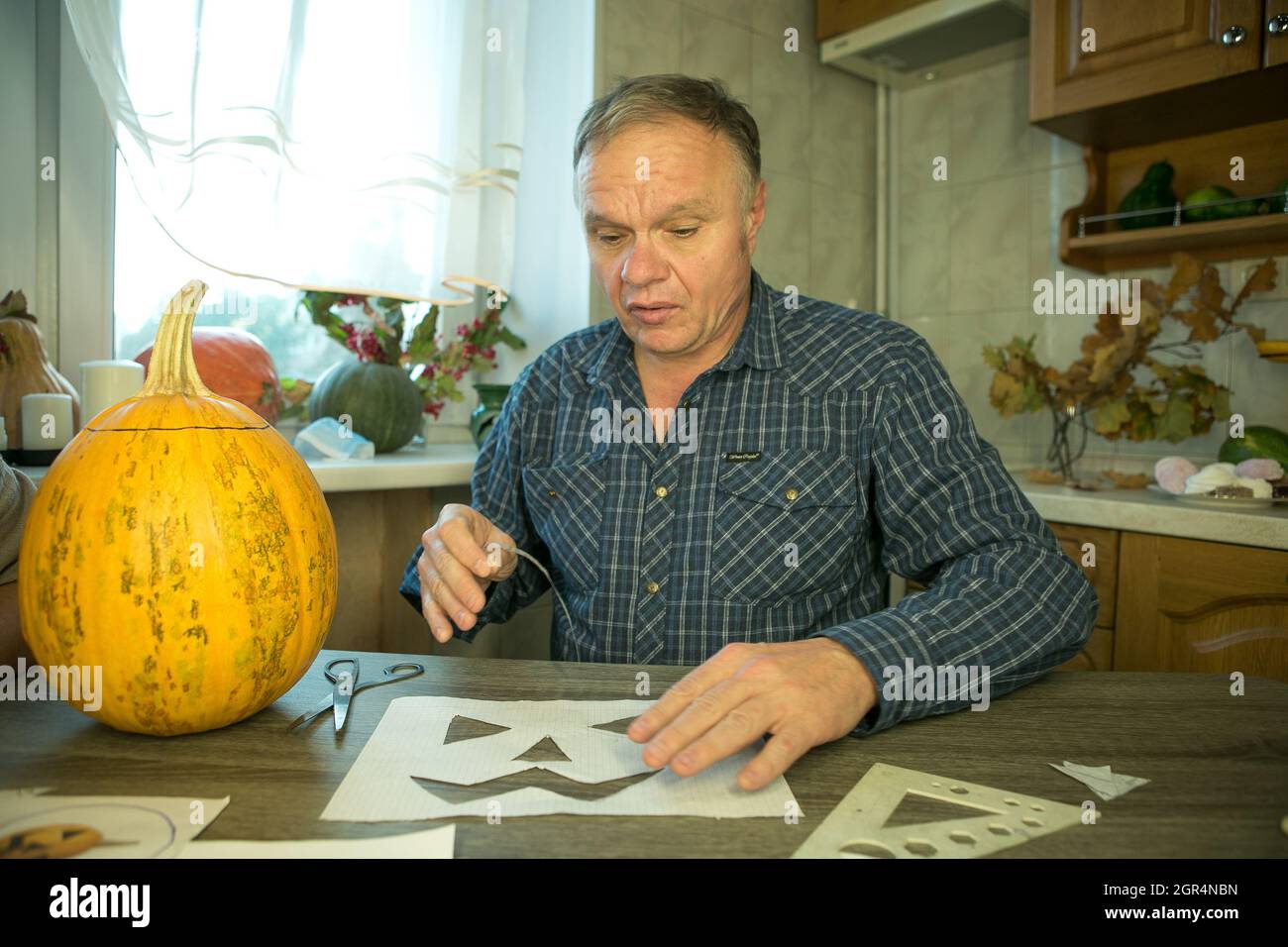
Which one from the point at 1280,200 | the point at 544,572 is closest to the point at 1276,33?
the point at 1280,200

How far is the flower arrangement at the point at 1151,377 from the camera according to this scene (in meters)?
1.92

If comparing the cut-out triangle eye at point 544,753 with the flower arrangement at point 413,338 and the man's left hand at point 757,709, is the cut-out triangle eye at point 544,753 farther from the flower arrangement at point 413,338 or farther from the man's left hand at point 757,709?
the flower arrangement at point 413,338

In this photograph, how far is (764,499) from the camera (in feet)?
Answer: 4.00

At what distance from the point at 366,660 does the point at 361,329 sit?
1136 millimetres

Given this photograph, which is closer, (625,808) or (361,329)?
(625,808)

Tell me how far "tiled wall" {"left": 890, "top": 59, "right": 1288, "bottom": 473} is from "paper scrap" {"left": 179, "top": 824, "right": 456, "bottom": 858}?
221cm

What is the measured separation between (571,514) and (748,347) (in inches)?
13.8

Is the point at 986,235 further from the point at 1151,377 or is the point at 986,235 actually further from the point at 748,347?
the point at 748,347

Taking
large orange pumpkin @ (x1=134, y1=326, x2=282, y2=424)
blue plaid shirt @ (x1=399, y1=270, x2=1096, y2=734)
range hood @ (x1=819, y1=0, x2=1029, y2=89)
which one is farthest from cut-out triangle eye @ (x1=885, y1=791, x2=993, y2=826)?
range hood @ (x1=819, y1=0, x2=1029, y2=89)

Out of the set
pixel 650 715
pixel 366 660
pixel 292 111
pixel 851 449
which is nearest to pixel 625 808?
pixel 650 715

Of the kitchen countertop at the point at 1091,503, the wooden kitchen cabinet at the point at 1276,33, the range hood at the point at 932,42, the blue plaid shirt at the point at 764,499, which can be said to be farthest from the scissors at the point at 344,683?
the range hood at the point at 932,42

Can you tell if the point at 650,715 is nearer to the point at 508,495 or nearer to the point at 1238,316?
the point at 508,495

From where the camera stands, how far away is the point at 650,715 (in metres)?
0.63
